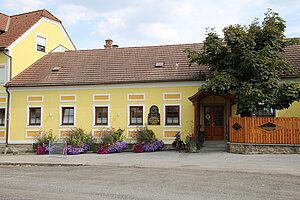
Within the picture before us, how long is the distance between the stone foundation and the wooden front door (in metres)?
2.89

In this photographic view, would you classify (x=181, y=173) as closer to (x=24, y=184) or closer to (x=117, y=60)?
(x=24, y=184)

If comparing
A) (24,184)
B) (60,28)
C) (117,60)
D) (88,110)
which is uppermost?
(60,28)

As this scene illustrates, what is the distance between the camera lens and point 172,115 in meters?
19.2

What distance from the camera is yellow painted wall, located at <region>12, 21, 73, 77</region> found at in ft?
70.9

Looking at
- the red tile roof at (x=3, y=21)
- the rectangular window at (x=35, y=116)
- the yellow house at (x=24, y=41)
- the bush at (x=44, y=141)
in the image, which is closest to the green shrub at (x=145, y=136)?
the bush at (x=44, y=141)

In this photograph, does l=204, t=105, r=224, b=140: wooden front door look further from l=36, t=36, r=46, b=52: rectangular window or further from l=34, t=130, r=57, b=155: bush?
l=36, t=36, r=46, b=52: rectangular window

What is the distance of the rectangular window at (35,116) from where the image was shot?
21.1m

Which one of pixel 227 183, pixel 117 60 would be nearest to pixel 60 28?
pixel 117 60

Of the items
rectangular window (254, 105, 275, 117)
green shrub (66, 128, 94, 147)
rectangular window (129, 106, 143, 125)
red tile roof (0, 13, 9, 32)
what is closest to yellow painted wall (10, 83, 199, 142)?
rectangular window (129, 106, 143, 125)

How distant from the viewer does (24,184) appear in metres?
9.47

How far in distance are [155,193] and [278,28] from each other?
1165 cm

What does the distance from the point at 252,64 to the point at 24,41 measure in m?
15.0

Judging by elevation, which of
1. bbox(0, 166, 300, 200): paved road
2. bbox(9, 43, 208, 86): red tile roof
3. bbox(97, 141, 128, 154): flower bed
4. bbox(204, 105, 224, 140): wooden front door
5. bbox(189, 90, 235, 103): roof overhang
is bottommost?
bbox(0, 166, 300, 200): paved road

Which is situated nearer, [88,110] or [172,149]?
[172,149]
